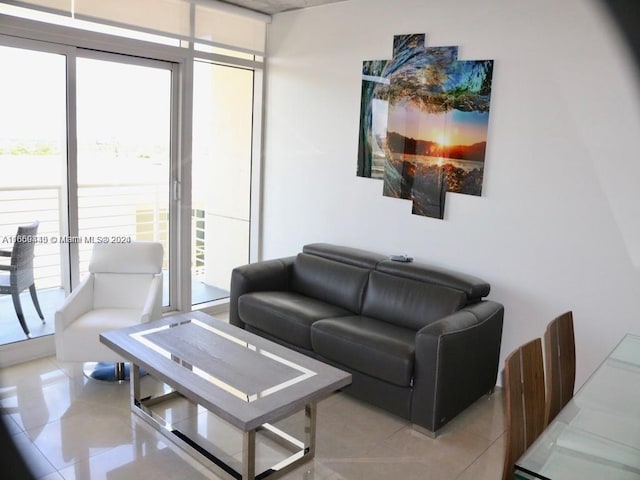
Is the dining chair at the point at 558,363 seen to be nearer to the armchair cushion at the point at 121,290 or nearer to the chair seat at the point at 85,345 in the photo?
the chair seat at the point at 85,345

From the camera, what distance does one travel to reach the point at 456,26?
365cm

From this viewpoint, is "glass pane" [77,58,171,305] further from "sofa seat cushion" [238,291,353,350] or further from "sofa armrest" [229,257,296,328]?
"sofa seat cushion" [238,291,353,350]

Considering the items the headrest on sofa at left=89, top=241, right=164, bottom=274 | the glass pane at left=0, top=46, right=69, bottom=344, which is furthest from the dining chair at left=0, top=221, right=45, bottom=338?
the headrest on sofa at left=89, top=241, right=164, bottom=274

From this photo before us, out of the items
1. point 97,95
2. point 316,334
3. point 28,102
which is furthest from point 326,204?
point 28,102

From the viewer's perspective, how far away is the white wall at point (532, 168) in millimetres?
3104

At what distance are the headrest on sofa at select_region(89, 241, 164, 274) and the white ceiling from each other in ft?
7.21

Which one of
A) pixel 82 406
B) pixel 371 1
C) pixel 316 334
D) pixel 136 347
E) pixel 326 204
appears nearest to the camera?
pixel 136 347

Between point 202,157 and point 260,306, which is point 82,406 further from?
point 202,157

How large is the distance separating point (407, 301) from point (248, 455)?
1614mm

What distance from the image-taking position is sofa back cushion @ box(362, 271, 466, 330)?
345cm

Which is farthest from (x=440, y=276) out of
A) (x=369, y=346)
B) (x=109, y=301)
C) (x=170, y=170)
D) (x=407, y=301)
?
(x=170, y=170)

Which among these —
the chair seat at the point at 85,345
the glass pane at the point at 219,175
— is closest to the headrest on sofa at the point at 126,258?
the chair seat at the point at 85,345

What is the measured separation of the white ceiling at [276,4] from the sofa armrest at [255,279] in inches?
84.5

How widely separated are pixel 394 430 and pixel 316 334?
30.0 inches
